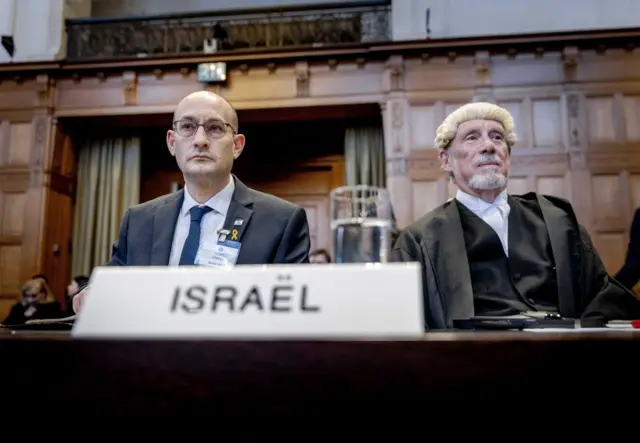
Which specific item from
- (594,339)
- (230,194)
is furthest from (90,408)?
(230,194)

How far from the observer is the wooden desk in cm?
47

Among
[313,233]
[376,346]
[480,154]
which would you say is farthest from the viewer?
[313,233]

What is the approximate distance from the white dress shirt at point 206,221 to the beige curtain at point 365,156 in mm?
4487

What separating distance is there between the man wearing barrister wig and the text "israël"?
1.16 m

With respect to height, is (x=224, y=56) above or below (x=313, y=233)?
above

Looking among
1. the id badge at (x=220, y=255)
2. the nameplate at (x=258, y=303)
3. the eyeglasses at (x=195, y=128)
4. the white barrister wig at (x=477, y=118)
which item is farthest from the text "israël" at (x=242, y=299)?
the white barrister wig at (x=477, y=118)

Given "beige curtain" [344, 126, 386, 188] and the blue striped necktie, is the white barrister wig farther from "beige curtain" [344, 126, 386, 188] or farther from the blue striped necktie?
"beige curtain" [344, 126, 386, 188]

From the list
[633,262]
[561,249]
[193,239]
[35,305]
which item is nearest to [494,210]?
[561,249]

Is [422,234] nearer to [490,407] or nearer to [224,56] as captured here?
[490,407]

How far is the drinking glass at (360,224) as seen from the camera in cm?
95

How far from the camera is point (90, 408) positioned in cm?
51

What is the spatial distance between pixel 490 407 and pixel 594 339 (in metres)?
0.10

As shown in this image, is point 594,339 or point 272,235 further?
point 272,235

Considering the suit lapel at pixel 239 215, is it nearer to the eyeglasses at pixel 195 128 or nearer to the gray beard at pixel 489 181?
the eyeglasses at pixel 195 128
